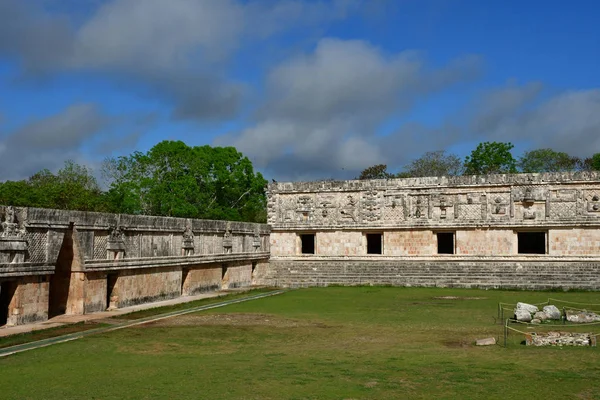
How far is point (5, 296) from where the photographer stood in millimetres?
12508

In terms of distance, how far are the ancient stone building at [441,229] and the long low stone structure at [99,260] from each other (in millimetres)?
4342

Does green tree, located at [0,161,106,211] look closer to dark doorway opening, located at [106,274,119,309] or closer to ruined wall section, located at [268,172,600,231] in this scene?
ruined wall section, located at [268,172,600,231]

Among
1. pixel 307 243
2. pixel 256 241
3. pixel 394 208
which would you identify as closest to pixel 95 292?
pixel 256 241

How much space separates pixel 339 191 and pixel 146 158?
16357 millimetres

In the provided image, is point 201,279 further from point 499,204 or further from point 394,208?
point 499,204

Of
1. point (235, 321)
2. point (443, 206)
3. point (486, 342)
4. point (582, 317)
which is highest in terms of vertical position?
point (443, 206)

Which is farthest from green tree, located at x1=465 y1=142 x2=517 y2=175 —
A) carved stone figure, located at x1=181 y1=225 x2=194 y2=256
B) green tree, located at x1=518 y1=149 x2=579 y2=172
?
carved stone figure, located at x1=181 y1=225 x2=194 y2=256

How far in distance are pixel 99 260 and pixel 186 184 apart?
21987mm

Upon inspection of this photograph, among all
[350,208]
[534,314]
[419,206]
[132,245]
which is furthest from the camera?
[350,208]

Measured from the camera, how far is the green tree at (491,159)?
46312mm

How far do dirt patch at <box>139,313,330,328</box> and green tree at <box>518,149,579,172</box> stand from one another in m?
40.0

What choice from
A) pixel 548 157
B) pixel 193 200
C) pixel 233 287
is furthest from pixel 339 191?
pixel 548 157

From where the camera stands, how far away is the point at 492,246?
23.5m

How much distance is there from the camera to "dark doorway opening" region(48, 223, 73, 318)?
1411 centimetres
